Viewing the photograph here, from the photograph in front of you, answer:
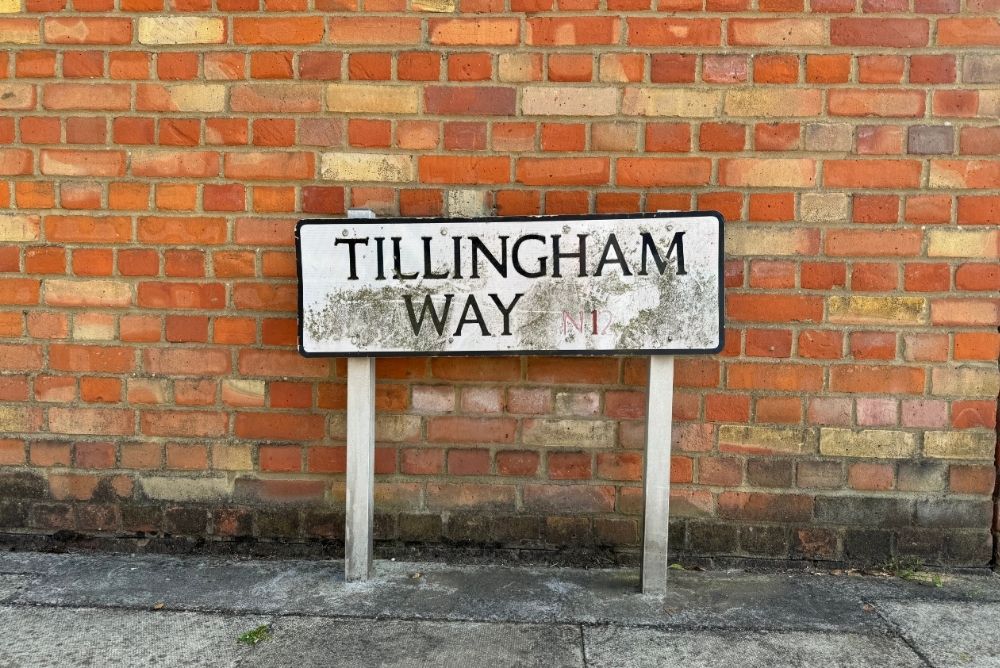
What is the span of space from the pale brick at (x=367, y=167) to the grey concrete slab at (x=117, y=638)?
1.50 meters

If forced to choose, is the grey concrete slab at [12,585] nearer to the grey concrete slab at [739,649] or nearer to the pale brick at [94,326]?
the pale brick at [94,326]

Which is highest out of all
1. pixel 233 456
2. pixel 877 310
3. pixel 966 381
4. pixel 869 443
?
pixel 877 310

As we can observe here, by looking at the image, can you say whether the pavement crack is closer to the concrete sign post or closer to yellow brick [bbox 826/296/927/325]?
the concrete sign post

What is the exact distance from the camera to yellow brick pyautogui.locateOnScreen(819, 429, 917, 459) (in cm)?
263

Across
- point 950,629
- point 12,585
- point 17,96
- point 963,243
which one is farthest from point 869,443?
point 17,96

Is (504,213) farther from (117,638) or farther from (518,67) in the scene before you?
(117,638)

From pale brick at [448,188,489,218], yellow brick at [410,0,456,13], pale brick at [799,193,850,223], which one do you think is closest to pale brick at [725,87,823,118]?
pale brick at [799,193,850,223]

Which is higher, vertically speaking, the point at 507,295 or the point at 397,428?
the point at 507,295

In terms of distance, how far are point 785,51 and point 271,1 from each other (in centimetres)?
180

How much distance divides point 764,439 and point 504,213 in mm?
1225

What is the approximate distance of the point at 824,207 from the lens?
8.49ft

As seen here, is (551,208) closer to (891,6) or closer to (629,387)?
(629,387)

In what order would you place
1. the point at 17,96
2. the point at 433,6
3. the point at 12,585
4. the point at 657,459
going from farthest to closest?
1. the point at 17,96
2. the point at 433,6
3. the point at 12,585
4. the point at 657,459

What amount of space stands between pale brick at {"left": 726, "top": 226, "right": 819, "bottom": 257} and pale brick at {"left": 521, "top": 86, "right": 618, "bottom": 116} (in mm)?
611
